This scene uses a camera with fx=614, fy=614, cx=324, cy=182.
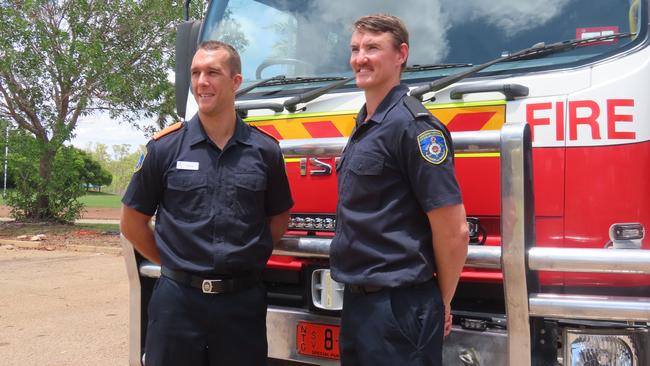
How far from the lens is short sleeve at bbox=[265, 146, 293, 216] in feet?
8.47

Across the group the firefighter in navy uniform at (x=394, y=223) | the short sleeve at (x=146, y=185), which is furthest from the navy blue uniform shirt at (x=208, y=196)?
the firefighter in navy uniform at (x=394, y=223)

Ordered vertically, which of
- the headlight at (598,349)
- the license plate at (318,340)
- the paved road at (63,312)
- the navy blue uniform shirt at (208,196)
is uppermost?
the navy blue uniform shirt at (208,196)

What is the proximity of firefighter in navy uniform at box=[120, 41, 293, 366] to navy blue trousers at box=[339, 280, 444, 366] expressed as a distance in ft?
1.98

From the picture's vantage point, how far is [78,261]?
10266mm

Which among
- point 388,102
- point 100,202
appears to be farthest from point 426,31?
point 100,202

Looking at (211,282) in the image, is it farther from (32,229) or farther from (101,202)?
(101,202)

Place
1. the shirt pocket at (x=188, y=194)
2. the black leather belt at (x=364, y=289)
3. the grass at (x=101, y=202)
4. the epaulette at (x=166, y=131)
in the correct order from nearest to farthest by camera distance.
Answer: the black leather belt at (x=364, y=289), the shirt pocket at (x=188, y=194), the epaulette at (x=166, y=131), the grass at (x=101, y=202)

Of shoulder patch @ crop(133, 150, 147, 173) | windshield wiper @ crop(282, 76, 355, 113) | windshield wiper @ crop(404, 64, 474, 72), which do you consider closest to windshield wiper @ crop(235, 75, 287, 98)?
windshield wiper @ crop(282, 76, 355, 113)

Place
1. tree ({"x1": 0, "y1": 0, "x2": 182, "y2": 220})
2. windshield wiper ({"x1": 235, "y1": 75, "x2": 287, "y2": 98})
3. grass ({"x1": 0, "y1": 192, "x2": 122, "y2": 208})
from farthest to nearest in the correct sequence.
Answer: grass ({"x1": 0, "y1": 192, "x2": 122, "y2": 208})
tree ({"x1": 0, "y1": 0, "x2": 182, "y2": 220})
windshield wiper ({"x1": 235, "y1": 75, "x2": 287, "y2": 98})

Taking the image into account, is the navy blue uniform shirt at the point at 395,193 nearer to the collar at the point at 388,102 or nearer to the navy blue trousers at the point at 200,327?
the collar at the point at 388,102

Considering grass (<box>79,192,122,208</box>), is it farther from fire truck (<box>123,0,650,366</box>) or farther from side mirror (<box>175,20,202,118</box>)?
fire truck (<box>123,0,650,366</box>)

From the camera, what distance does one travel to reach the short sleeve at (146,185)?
8.22 feet

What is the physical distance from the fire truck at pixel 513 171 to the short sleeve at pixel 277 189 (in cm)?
13

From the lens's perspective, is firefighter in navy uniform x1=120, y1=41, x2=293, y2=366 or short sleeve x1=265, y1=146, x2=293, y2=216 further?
short sleeve x1=265, y1=146, x2=293, y2=216
